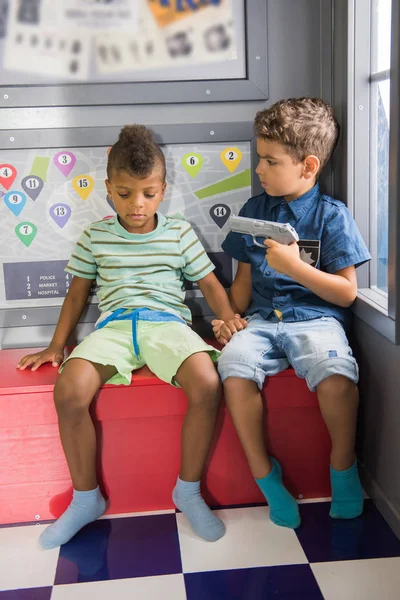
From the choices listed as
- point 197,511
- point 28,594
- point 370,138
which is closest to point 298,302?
point 370,138

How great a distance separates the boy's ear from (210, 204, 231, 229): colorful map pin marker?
31cm

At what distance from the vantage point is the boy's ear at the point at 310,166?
181 centimetres

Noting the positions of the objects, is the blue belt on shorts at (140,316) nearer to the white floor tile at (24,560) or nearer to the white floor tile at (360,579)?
the white floor tile at (24,560)

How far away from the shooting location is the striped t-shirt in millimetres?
1867

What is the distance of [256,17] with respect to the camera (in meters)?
1.96

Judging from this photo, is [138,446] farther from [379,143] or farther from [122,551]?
[379,143]

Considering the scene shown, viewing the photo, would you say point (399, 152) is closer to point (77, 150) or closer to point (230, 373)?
point (230, 373)

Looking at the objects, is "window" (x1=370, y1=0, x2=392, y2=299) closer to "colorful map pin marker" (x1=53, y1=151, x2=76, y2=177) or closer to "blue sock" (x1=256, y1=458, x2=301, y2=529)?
"blue sock" (x1=256, y1=458, x2=301, y2=529)

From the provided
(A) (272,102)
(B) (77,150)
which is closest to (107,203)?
(B) (77,150)

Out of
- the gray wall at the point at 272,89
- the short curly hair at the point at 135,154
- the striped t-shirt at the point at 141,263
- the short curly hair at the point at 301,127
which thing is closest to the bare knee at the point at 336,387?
the striped t-shirt at the point at 141,263

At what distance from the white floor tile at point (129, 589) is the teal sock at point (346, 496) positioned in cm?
43

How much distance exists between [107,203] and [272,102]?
0.56 meters

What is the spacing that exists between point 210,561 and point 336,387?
0.48 metres

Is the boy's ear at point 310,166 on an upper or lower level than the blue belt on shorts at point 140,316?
upper
